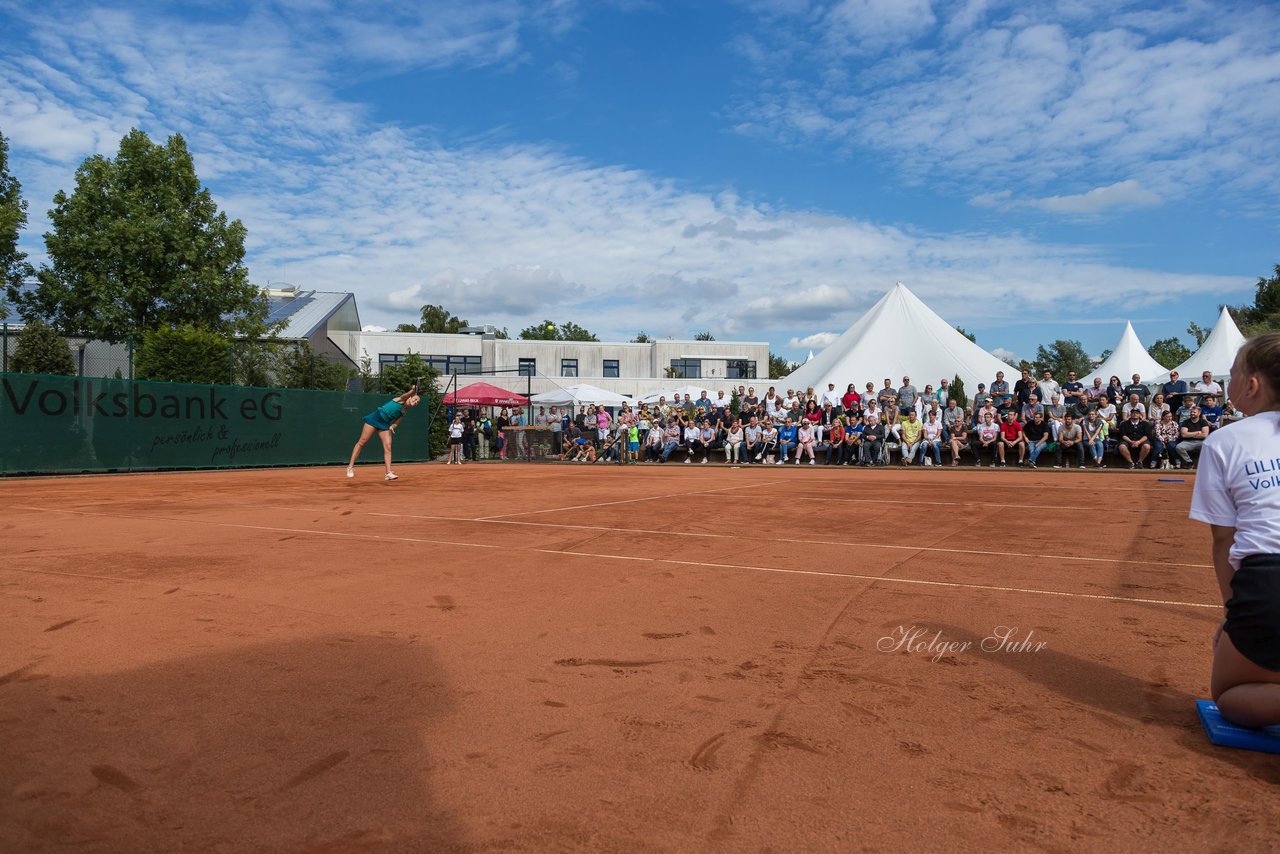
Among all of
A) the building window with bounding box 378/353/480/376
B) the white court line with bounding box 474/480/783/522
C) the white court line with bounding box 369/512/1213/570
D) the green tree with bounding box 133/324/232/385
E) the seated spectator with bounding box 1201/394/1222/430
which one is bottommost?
the white court line with bounding box 474/480/783/522

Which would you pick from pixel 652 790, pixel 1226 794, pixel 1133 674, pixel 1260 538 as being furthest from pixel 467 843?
Result: pixel 1133 674

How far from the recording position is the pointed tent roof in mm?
25688

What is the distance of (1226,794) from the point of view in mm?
2463

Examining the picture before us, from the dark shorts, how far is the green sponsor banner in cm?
1955

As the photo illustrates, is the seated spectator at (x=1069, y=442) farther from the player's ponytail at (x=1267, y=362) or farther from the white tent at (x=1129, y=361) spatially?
the player's ponytail at (x=1267, y=362)

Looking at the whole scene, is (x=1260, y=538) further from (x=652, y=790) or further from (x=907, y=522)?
(x=907, y=522)

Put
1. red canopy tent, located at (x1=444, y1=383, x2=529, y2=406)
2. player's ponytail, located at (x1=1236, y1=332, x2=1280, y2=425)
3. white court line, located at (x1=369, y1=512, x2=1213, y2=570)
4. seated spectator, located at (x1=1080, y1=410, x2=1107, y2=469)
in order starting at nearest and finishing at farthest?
player's ponytail, located at (x1=1236, y1=332, x2=1280, y2=425) → white court line, located at (x1=369, y1=512, x2=1213, y2=570) → seated spectator, located at (x1=1080, y1=410, x2=1107, y2=469) → red canopy tent, located at (x1=444, y1=383, x2=529, y2=406)

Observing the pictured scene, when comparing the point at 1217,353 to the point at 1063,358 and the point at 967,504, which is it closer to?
the point at 967,504

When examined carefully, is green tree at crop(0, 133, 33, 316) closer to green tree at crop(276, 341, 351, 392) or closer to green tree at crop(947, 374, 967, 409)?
green tree at crop(276, 341, 351, 392)

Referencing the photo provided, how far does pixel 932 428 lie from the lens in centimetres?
2016

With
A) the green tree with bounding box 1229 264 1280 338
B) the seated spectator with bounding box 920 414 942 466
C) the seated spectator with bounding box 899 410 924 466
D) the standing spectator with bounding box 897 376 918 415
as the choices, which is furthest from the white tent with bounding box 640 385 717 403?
the green tree with bounding box 1229 264 1280 338

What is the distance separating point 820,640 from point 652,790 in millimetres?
1832

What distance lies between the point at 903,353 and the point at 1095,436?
8500 millimetres

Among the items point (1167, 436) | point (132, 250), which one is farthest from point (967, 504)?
point (132, 250)
